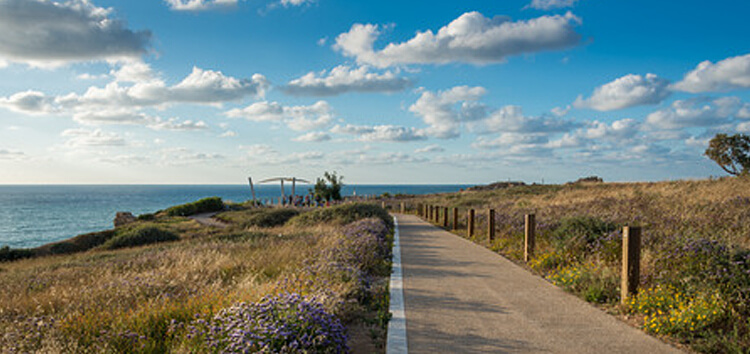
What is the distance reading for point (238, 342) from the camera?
4.09 meters

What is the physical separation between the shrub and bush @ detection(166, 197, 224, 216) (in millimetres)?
39469

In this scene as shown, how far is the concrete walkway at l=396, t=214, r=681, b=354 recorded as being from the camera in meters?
5.16

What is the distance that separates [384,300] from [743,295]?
4.95 metres

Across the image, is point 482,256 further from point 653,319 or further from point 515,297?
point 653,319

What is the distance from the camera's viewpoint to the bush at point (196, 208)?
4106 cm

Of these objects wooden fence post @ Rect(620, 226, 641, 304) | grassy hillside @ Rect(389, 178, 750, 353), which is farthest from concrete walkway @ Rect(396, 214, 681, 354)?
wooden fence post @ Rect(620, 226, 641, 304)

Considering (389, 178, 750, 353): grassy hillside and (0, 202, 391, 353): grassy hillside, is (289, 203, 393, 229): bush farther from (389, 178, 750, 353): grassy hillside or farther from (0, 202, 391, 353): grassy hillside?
(0, 202, 391, 353): grassy hillside

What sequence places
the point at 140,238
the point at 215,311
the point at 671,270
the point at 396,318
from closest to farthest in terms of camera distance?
1. the point at 215,311
2. the point at 396,318
3. the point at 671,270
4. the point at 140,238

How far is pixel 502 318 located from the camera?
6.23 m

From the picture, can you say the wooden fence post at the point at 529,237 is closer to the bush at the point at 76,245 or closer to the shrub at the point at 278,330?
the shrub at the point at 278,330

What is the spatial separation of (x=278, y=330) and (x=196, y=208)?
4086cm

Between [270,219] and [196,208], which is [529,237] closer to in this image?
[270,219]

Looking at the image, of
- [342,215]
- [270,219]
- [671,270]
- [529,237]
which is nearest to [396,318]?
[671,270]

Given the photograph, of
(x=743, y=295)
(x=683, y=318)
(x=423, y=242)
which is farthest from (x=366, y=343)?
(x=423, y=242)
